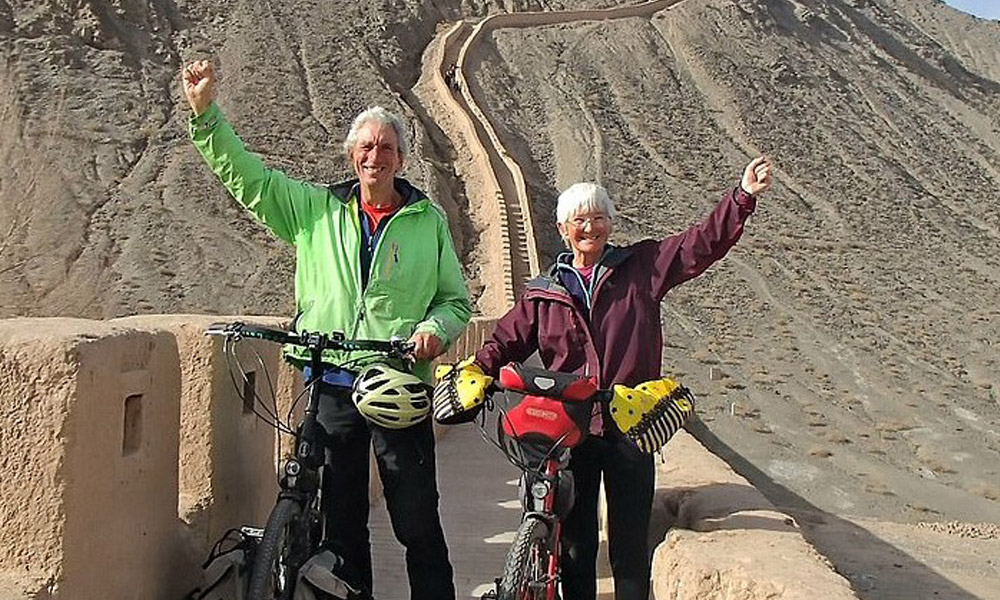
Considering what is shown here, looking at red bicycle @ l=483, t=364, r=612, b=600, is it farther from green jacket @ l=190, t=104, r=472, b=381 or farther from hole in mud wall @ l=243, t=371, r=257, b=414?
hole in mud wall @ l=243, t=371, r=257, b=414

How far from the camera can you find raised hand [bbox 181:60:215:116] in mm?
3846

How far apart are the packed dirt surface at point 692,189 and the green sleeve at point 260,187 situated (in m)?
5.38

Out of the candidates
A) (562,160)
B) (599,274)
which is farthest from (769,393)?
(599,274)

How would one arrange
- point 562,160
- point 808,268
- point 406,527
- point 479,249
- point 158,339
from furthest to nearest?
point 562,160, point 808,268, point 479,249, point 406,527, point 158,339

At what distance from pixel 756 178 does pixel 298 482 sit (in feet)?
6.47

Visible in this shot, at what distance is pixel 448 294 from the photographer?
159 inches

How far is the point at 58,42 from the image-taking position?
28219 millimetres

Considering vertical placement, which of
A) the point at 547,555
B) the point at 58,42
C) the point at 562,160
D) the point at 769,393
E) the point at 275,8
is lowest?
the point at 769,393

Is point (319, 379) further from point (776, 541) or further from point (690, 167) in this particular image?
point (690, 167)

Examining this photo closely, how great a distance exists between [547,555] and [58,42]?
28.4m

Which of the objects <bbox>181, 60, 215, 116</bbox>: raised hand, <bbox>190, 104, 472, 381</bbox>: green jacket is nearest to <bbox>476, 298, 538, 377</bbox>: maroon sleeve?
<bbox>190, 104, 472, 381</bbox>: green jacket

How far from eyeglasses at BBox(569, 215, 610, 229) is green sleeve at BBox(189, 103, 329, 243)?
0.94 meters

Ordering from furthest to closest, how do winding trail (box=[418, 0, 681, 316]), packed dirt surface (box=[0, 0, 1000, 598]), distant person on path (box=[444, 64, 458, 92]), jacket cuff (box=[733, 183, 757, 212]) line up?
distant person on path (box=[444, 64, 458, 92])
winding trail (box=[418, 0, 681, 316])
packed dirt surface (box=[0, 0, 1000, 598])
jacket cuff (box=[733, 183, 757, 212])

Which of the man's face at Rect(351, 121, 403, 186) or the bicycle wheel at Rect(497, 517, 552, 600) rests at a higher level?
the man's face at Rect(351, 121, 403, 186)
